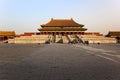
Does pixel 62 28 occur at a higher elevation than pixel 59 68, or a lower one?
higher

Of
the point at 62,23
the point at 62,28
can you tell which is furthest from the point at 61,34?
the point at 62,23

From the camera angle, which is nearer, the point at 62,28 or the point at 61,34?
the point at 61,34

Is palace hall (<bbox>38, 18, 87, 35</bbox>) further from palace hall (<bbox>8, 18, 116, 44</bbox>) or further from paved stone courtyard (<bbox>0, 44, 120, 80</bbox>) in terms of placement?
paved stone courtyard (<bbox>0, 44, 120, 80</bbox>)

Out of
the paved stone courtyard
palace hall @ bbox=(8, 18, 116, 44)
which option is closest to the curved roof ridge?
palace hall @ bbox=(8, 18, 116, 44)

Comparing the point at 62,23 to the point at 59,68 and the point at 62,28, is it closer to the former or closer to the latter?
the point at 62,28

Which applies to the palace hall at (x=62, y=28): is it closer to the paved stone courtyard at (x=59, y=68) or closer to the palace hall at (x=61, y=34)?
the palace hall at (x=61, y=34)

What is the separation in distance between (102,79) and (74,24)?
88605 mm

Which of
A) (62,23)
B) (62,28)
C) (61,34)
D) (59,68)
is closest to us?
(59,68)

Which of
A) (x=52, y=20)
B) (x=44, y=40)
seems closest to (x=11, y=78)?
(x=44, y=40)

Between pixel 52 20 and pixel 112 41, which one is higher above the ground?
pixel 52 20

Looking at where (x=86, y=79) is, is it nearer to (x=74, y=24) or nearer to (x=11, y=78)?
(x=11, y=78)

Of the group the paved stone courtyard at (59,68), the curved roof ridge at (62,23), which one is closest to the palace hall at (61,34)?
the curved roof ridge at (62,23)

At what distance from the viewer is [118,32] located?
102 m

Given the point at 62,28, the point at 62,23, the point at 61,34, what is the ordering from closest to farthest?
the point at 61,34 → the point at 62,28 → the point at 62,23
